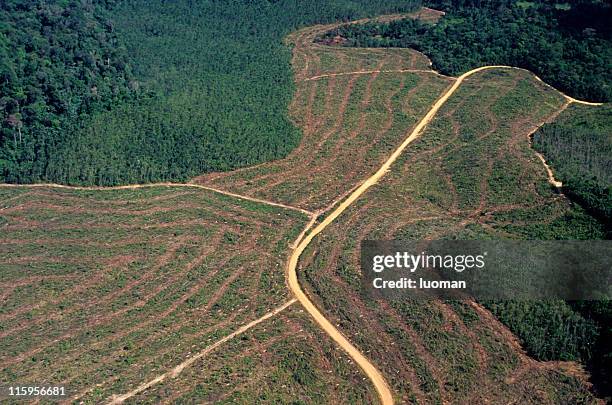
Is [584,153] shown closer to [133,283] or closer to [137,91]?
[133,283]

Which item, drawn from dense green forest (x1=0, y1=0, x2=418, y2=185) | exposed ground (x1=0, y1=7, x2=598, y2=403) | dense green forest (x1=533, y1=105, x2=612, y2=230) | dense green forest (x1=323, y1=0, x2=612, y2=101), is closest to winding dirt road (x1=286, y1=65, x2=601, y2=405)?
exposed ground (x1=0, y1=7, x2=598, y2=403)

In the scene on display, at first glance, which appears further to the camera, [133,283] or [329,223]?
[329,223]

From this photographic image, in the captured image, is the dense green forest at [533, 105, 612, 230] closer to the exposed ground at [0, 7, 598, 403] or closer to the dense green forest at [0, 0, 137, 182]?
the exposed ground at [0, 7, 598, 403]

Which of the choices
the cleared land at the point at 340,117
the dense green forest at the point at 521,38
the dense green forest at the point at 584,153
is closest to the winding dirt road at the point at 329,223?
the cleared land at the point at 340,117

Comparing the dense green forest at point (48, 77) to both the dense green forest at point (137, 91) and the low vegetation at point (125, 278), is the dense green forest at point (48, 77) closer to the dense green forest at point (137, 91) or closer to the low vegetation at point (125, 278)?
the dense green forest at point (137, 91)

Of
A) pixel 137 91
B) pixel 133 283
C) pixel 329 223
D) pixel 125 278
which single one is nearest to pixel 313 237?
pixel 329 223
